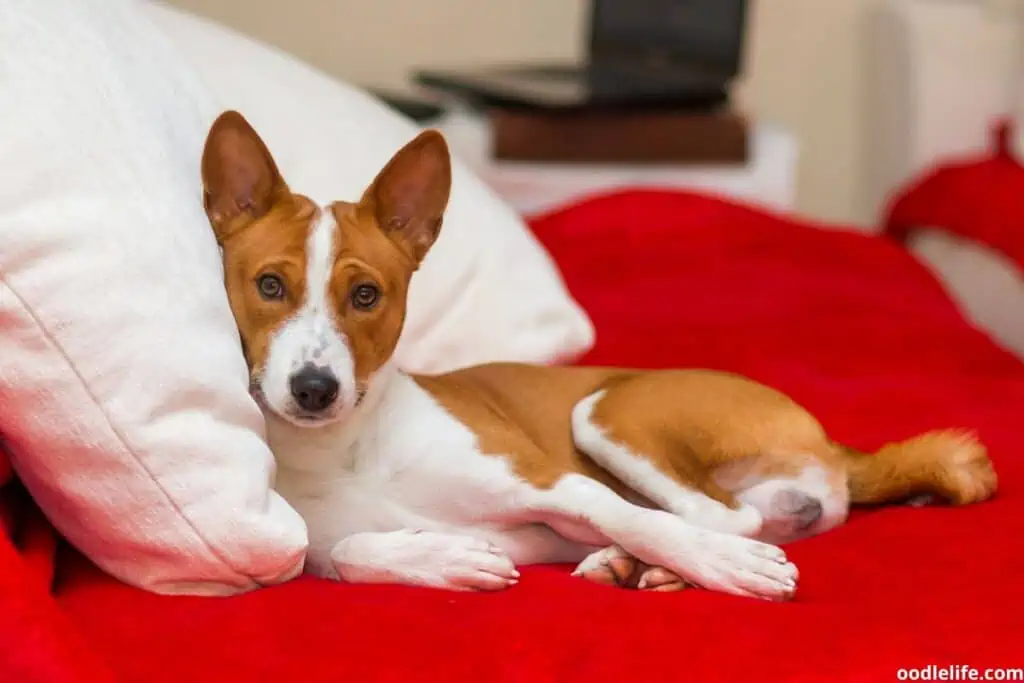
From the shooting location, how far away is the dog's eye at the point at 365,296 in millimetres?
1149

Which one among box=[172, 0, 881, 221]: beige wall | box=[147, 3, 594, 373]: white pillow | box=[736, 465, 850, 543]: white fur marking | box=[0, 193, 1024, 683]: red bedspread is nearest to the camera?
box=[0, 193, 1024, 683]: red bedspread

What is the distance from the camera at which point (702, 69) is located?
9.34ft

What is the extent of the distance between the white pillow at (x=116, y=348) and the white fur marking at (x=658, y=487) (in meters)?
0.36

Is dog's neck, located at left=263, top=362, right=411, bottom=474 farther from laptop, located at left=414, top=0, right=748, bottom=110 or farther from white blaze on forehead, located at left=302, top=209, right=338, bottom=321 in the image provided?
laptop, located at left=414, top=0, right=748, bottom=110

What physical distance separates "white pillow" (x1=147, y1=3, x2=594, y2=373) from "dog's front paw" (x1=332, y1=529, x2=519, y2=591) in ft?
1.30

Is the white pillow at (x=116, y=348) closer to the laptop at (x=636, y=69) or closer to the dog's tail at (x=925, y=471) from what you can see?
the dog's tail at (x=925, y=471)

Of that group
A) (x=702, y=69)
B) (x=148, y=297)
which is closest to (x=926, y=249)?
(x=702, y=69)

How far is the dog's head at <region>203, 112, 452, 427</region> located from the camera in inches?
43.0

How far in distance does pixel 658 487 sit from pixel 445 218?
1.79ft

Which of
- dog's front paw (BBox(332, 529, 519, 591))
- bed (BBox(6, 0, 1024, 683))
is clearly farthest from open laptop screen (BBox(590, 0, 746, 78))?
dog's front paw (BBox(332, 529, 519, 591))

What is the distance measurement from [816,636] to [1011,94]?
97.2 inches

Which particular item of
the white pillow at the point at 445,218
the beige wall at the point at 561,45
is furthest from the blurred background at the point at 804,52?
the white pillow at the point at 445,218

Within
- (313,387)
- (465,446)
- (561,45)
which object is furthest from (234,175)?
(561,45)

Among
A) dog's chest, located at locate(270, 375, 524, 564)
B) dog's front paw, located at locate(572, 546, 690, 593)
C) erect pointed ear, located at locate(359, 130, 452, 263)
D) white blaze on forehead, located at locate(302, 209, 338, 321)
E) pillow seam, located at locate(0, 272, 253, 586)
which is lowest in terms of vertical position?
dog's front paw, located at locate(572, 546, 690, 593)
